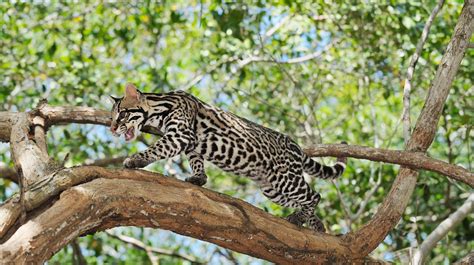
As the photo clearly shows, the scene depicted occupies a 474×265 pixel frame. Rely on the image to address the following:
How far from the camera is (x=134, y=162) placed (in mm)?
6051

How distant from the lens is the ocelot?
660cm

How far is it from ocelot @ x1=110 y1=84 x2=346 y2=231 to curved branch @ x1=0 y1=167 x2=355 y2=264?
0.77 m

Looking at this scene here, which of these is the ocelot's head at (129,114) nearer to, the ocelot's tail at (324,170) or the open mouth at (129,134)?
the open mouth at (129,134)

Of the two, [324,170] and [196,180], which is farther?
[324,170]

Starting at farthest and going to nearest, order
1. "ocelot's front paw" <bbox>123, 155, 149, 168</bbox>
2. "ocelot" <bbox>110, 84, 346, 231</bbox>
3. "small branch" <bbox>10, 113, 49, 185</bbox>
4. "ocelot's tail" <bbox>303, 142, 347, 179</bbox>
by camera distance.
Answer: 1. "ocelot's tail" <bbox>303, 142, 347, 179</bbox>
2. "ocelot" <bbox>110, 84, 346, 231</bbox>
3. "ocelot's front paw" <bbox>123, 155, 149, 168</bbox>
4. "small branch" <bbox>10, 113, 49, 185</bbox>

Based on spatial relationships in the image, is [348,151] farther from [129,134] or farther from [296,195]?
[129,134]

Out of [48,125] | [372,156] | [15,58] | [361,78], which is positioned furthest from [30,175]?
[361,78]

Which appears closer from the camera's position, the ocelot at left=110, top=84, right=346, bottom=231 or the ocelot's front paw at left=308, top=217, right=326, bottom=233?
the ocelot at left=110, top=84, right=346, bottom=231

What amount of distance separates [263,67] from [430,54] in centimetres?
288

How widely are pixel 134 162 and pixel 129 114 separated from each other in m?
0.73

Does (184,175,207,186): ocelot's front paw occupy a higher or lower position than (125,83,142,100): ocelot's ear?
lower

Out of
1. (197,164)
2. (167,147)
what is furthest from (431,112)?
(167,147)

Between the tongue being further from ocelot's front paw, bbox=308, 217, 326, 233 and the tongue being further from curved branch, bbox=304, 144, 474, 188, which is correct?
curved branch, bbox=304, 144, 474, 188

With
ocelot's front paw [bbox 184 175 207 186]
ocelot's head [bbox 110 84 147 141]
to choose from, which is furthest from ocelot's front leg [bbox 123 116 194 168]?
ocelot's head [bbox 110 84 147 141]
